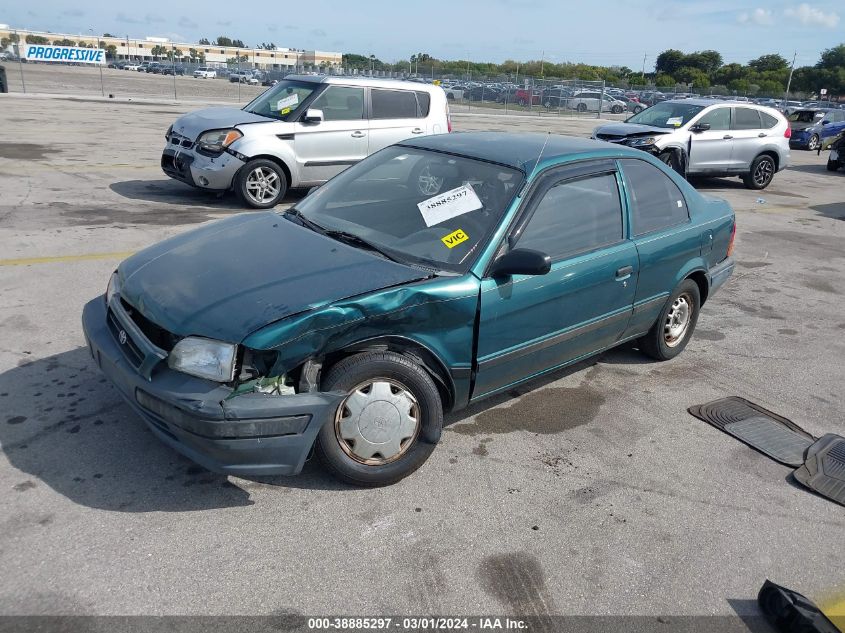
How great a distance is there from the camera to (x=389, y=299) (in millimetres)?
3271

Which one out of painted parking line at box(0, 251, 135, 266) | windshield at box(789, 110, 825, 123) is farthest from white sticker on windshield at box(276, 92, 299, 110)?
windshield at box(789, 110, 825, 123)

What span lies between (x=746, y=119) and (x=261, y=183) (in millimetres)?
10153

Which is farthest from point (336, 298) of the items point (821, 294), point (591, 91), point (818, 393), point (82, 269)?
point (591, 91)

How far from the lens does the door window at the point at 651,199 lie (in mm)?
4594

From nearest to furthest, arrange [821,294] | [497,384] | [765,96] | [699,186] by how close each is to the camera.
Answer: [497,384] → [821,294] → [699,186] → [765,96]

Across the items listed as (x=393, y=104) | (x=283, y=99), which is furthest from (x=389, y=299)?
(x=393, y=104)

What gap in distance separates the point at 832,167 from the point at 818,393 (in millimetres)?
17081

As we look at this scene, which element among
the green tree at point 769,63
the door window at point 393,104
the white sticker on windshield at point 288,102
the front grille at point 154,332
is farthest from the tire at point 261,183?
the green tree at point 769,63

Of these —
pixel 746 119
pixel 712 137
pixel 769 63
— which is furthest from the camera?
pixel 769 63

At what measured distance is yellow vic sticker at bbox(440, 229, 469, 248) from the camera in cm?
375

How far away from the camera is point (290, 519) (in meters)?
3.15

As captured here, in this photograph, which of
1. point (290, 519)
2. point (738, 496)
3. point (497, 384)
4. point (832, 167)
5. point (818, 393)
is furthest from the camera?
point (832, 167)

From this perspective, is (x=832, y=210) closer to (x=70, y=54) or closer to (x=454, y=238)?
(x=454, y=238)

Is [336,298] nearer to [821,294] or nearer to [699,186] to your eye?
[821,294]
